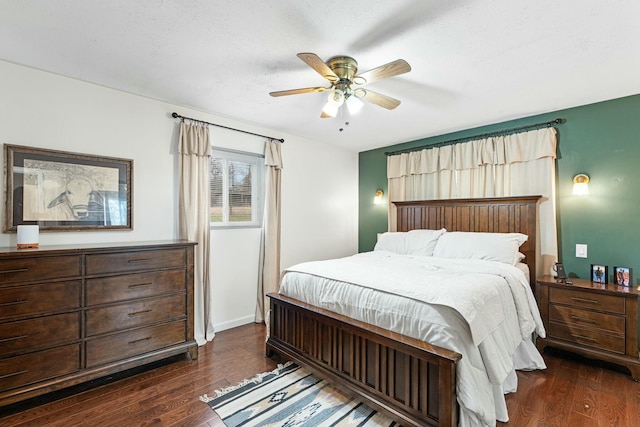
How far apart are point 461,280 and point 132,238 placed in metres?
2.88

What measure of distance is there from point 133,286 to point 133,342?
0.45m

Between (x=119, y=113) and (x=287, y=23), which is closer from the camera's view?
(x=287, y=23)

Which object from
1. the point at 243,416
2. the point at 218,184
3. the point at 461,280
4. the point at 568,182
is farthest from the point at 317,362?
the point at 568,182

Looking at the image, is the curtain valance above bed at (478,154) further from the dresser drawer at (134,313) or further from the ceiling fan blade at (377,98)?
the dresser drawer at (134,313)

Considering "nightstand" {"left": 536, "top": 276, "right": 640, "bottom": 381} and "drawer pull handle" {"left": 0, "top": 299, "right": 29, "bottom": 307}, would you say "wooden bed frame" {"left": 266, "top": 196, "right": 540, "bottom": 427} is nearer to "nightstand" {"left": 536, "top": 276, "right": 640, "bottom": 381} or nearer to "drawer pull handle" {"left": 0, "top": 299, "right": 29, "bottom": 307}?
"nightstand" {"left": 536, "top": 276, "right": 640, "bottom": 381}

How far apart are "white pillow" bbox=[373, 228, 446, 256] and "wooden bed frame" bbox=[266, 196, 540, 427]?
0.72 meters

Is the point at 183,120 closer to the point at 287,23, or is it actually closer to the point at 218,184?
the point at 218,184

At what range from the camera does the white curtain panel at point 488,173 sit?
10.4 ft

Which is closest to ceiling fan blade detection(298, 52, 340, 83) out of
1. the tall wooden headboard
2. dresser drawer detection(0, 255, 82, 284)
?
dresser drawer detection(0, 255, 82, 284)

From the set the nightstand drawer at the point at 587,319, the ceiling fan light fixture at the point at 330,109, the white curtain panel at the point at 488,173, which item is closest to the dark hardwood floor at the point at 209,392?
the nightstand drawer at the point at 587,319

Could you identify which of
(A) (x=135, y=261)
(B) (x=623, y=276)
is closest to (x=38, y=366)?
(A) (x=135, y=261)

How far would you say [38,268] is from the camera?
2.01m

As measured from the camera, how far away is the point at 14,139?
2.26 meters

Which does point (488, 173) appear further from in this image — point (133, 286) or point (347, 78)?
point (133, 286)
